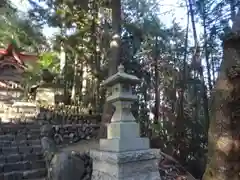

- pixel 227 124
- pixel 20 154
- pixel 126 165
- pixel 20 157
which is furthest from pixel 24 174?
pixel 227 124

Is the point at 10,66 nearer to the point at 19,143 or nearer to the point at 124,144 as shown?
the point at 19,143

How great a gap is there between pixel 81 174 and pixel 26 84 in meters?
7.93

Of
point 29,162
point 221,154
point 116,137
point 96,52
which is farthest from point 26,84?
point 221,154

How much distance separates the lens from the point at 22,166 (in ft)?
15.1

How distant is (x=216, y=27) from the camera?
7.98m

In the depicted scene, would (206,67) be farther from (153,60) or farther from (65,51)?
(65,51)

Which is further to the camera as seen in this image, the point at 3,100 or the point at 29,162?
the point at 3,100

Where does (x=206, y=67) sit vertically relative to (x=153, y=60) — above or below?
below

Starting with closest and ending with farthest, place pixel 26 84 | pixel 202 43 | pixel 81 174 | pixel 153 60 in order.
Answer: pixel 81 174 < pixel 202 43 < pixel 153 60 < pixel 26 84

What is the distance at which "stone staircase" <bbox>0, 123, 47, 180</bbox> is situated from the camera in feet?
14.5

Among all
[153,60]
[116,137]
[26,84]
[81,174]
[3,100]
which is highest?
[153,60]

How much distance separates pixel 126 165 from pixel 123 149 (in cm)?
21

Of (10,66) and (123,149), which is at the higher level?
(10,66)

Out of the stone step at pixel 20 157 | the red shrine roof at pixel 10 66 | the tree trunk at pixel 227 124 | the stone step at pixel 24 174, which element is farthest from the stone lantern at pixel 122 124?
the red shrine roof at pixel 10 66
